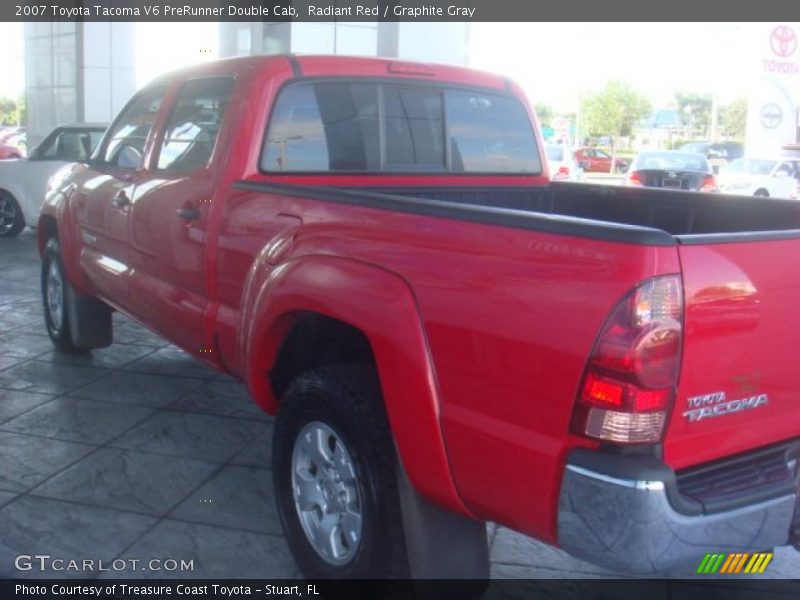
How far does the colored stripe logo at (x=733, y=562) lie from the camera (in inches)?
99.0

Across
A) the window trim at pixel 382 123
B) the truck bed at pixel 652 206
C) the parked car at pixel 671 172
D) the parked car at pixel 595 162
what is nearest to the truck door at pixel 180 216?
A: the window trim at pixel 382 123

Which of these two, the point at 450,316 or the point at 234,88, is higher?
the point at 234,88

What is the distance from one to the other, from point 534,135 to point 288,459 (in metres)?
2.52

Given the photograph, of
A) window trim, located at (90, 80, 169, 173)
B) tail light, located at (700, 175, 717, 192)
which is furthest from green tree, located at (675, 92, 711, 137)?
window trim, located at (90, 80, 169, 173)

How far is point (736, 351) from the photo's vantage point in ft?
8.21

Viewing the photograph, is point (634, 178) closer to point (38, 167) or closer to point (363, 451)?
point (38, 167)

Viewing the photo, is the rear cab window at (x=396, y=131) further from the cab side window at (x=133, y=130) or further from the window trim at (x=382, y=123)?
the cab side window at (x=133, y=130)

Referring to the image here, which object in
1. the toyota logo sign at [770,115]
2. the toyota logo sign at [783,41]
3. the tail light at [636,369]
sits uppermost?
the toyota logo sign at [783,41]

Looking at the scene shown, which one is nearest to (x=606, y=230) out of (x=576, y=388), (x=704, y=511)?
(x=576, y=388)

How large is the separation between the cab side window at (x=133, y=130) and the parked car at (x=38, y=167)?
6.59 metres

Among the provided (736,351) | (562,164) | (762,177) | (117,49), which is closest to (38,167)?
(117,49)

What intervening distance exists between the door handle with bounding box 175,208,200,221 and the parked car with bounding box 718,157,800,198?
2050 cm

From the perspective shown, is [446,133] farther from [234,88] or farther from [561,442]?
[561,442]

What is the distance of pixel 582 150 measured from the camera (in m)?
44.4
